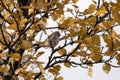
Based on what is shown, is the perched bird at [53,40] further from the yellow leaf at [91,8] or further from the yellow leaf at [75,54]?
the yellow leaf at [91,8]

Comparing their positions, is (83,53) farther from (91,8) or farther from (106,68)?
(91,8)

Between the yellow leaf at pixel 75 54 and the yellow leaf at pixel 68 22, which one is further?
the yellow leaf at pixel 75 54

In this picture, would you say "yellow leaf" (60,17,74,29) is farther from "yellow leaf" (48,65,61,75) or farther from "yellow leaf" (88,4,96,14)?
"yellow leaf" (48,65,61,75)

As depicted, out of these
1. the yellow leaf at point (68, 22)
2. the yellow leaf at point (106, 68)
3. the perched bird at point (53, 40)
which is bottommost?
the yellow leaf at point (106, 68)

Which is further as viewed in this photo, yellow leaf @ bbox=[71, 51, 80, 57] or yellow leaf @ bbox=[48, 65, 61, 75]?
yellow leaf @ bbox=[48, 65, 61, 75]

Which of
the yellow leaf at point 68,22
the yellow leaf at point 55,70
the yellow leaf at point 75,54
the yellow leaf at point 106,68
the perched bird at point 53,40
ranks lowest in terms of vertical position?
the yellow leaf at point 55,70

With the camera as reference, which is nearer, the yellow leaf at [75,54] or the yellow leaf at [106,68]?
the yellow leaf at [106,68]

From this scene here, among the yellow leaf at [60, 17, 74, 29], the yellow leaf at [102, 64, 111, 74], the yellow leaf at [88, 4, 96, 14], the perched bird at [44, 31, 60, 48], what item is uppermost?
the yellow leaf at [88, 4, 96, 14]

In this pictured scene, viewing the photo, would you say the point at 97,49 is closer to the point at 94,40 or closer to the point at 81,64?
the point at 94,40

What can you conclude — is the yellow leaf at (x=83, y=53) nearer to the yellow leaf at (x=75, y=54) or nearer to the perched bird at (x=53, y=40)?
the yellow leaf at (x=75, y=54)

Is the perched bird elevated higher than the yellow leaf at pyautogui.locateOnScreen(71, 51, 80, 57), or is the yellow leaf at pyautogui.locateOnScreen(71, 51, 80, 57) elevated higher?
the perched bird

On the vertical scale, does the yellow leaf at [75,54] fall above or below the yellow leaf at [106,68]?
above

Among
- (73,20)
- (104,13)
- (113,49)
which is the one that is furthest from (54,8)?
(113,49)

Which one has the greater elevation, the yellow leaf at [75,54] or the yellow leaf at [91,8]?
the yellow leaf at [91,8]
